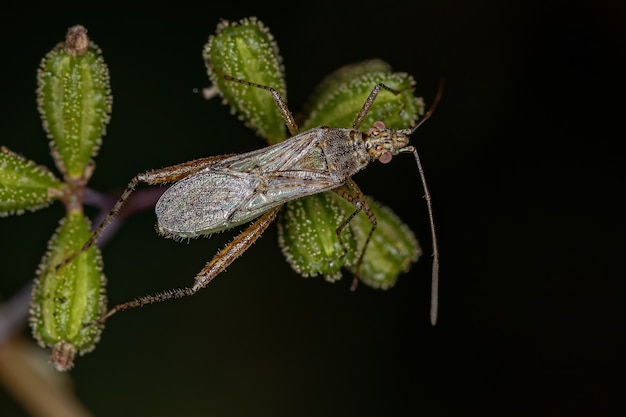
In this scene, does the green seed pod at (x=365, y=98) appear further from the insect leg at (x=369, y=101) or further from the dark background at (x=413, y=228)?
the dark background at (x=413, y=228)

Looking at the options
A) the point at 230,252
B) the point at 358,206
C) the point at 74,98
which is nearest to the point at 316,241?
the point at 358,206

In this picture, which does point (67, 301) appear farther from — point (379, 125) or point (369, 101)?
point (379, 125)

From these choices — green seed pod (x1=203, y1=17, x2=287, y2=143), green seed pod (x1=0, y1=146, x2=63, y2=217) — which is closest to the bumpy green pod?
green seed pod (x1=203, y1=17, x2=287, y2=143)

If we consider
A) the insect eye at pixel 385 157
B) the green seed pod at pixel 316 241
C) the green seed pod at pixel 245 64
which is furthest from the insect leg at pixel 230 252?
the insect eye at pixel 385 157

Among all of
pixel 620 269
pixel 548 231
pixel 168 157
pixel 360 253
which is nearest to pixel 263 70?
pixel 360 253

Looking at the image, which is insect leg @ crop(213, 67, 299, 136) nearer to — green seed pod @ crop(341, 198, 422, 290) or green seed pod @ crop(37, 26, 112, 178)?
green seed pod @ crop(341, 198, 422, 290)

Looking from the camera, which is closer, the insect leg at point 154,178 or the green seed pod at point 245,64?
the green seed pod at point 245,64
